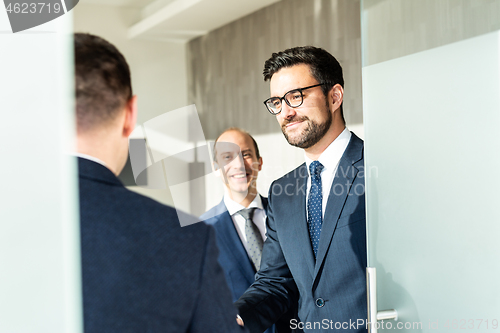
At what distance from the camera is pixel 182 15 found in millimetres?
2238

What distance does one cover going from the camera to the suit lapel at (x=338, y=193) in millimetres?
1517

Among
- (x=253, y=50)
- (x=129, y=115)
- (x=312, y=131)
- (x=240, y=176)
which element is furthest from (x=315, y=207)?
(x=253, y=50)

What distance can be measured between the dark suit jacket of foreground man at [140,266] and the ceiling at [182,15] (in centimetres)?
122

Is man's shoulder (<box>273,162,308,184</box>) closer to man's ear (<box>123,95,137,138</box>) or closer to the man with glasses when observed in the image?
the man with glasses

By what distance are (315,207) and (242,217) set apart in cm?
47

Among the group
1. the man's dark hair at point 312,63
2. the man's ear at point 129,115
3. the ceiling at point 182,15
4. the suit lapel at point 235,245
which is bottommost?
the suit lapel at point 235,245

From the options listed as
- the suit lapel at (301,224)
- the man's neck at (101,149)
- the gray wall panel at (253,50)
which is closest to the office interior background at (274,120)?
the gray wall panel at (253,50)

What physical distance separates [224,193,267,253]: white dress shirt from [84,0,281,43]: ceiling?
2.64 feet

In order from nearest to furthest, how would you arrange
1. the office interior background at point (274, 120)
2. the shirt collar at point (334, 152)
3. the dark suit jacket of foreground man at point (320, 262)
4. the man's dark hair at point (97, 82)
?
1. the office interior background at point (274, 120)
2. the man's dark hair at point (97, 82)
3. the dark suit jacket of foreground man at point (320, 262)
4. the shirt collar at point (334, 152)

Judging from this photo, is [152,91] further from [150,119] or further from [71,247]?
[71,247]

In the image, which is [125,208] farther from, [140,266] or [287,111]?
[287,111]

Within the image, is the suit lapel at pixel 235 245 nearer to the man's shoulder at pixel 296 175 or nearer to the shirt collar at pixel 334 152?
the man's shoulder at pixel 296 175

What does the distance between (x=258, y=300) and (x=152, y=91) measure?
0.99m

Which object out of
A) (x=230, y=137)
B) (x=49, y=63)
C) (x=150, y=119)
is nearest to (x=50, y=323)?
(x=49, y=63)
